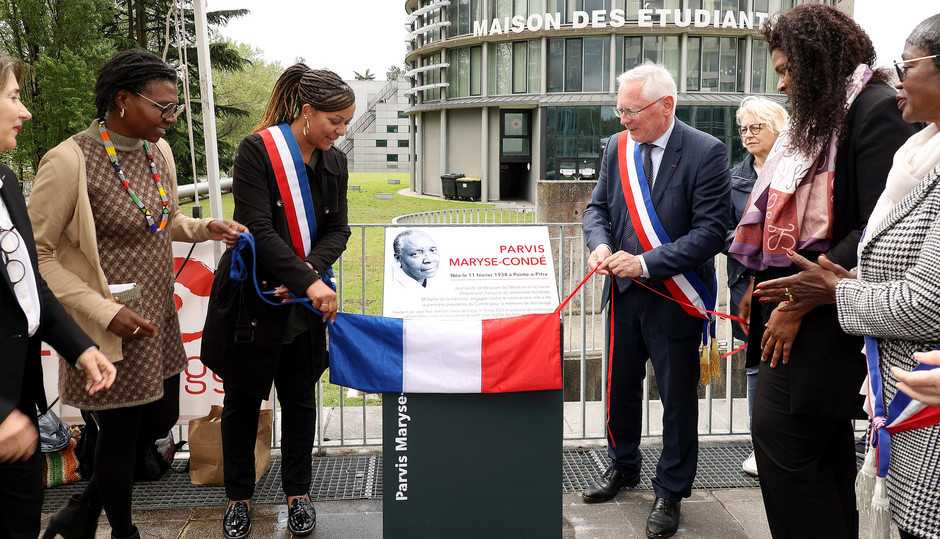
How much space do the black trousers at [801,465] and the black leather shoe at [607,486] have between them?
4.14 feet

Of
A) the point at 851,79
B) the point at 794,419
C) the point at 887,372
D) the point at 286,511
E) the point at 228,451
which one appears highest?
the point at 851,79

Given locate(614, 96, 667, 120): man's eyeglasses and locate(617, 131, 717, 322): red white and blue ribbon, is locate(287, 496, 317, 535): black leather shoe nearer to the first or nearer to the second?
locate(617, 131, 717, 322): red white and blue ribbon

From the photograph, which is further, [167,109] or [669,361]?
[669,361]

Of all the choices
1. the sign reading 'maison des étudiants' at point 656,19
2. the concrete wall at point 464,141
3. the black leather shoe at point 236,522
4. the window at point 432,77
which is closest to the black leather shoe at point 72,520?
the black leather shoe at point 236,522

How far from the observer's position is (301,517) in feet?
11.5

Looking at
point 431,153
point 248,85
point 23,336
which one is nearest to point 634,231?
point 23,336

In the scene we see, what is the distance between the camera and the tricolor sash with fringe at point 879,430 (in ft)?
6.40

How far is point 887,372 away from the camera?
2.08m

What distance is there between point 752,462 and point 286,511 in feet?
8.45

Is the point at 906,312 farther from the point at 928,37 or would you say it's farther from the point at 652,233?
the point at 652,233

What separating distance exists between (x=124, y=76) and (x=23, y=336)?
4.31 ft

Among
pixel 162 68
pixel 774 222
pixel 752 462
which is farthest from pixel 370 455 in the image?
pixel 774 222

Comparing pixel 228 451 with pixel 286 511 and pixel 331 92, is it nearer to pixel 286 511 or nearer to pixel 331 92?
pixel 286 511

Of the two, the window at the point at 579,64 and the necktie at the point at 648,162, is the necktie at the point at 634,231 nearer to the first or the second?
the necktie at the point at 648,162
